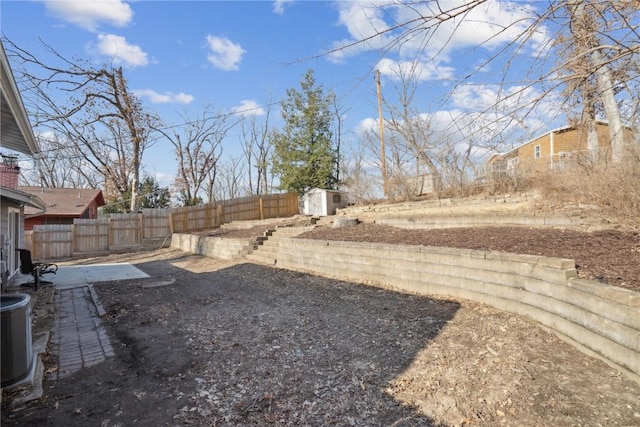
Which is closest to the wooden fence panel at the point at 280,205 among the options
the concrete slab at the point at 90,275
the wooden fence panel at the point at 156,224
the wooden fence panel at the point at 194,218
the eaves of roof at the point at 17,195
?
the wooden fence panel at the point at 194,218

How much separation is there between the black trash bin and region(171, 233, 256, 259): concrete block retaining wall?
8396 mm

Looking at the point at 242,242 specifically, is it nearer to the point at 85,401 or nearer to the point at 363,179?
the point at 363,179

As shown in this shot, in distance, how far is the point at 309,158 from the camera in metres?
22.1

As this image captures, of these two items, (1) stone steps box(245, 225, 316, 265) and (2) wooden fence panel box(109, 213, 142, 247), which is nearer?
(1) stone steps box(245, 225, 316, 265)

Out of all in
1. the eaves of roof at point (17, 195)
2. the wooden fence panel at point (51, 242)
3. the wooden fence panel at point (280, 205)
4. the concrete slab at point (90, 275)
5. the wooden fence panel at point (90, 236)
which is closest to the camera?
the eaves of roof at point (17, 195)

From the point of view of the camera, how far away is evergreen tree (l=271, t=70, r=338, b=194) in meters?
22.0

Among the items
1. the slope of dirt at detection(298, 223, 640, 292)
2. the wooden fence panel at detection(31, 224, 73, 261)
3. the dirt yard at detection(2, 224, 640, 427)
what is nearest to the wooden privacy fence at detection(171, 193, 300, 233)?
the wooden fence panel at detection(31, 224, 73, 261)

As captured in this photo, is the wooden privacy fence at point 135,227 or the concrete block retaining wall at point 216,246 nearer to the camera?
the concrete block retaining wall at point 216,246

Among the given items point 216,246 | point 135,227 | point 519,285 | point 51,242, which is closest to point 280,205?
point 135,227

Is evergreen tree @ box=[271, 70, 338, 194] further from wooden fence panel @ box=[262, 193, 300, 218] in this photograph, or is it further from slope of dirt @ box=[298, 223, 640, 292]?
slope of dirt @ box=[298, 223, 640, 292]

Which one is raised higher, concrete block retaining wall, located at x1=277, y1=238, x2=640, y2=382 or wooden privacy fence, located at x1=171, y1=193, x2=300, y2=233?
wooden privacy fence, located at x1=171, y1=193, x2=300, y2=233

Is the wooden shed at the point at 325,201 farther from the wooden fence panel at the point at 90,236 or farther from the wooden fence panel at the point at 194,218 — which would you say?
the wooden fence panel at the point at 90,236

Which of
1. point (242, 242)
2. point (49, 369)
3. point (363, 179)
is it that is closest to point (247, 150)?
point (363, 179)

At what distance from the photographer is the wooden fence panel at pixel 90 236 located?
16.0m
